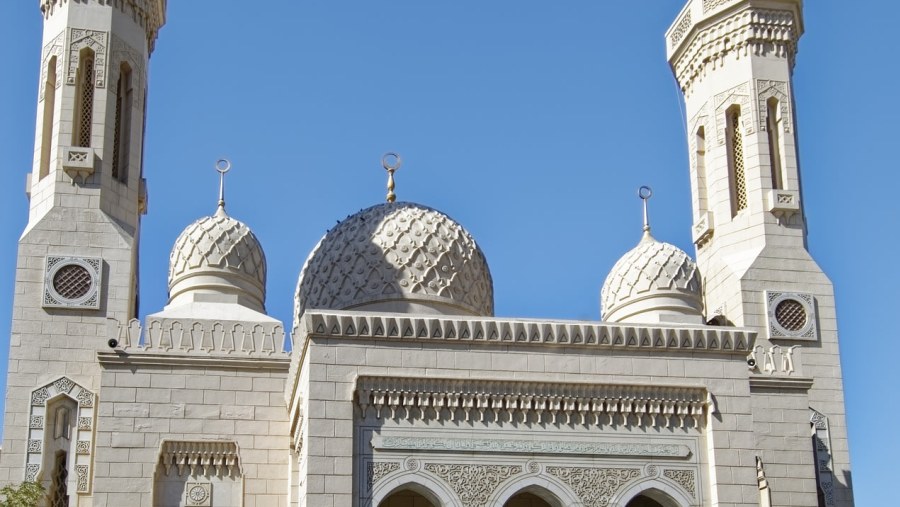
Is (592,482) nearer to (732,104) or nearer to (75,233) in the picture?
(75,233)

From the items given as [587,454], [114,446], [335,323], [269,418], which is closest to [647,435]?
[587,454]

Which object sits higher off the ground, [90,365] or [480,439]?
[90,365]

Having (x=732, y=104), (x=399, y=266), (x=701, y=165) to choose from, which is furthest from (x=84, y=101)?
(x=732, y=104)

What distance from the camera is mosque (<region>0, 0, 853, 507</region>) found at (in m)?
14.4

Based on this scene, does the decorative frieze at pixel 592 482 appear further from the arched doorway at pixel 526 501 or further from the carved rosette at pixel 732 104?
the carved rosette at pixel 732 104

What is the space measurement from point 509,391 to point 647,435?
4.67 feet

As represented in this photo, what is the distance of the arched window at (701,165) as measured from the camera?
806 inches

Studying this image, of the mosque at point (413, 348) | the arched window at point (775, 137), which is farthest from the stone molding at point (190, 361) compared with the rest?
the arched window at point (775, 137)

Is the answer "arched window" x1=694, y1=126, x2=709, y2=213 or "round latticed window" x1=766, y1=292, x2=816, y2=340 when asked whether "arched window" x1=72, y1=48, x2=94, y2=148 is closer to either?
"arched window" x1=694, y1=126, x2=709, y2=213

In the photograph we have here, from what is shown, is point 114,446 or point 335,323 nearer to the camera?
point 335,323

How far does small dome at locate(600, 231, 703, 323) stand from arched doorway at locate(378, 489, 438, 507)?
14.5 ft

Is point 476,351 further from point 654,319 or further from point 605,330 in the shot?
point 654,319

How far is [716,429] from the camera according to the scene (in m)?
14.6

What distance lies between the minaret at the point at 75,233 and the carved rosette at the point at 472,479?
175 inches
